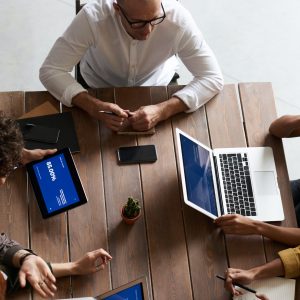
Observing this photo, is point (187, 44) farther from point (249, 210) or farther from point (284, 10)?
point (284, 10)

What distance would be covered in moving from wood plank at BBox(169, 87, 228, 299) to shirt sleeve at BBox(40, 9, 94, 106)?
592mm

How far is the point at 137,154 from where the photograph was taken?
5.23 ft

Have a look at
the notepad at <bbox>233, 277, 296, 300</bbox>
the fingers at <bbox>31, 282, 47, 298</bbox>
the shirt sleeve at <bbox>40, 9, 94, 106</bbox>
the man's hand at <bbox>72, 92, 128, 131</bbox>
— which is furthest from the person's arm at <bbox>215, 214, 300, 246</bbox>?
the shirt sleeve at <bbox>40, 9, 94, 106</bbox>

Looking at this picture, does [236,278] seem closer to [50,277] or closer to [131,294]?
[131,294]

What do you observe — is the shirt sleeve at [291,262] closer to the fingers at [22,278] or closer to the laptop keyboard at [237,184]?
the laptop keyboard at [237,184]

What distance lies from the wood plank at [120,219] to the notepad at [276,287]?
37cm

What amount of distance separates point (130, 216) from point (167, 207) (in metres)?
0.15

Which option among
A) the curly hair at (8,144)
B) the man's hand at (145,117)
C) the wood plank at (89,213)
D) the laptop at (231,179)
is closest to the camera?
the curly hair at (8,144)

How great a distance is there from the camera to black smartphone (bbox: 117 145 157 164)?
5.18 ft

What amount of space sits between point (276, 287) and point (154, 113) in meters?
0.73

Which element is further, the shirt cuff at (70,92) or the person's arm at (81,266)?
the shirt cuff at (70,92)

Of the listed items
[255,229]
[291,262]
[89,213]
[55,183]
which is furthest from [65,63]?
[291,262]

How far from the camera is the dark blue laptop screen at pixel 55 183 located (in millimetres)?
1455

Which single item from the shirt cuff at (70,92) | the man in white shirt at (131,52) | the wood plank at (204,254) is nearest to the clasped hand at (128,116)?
the man in white shirt at (131,52)
